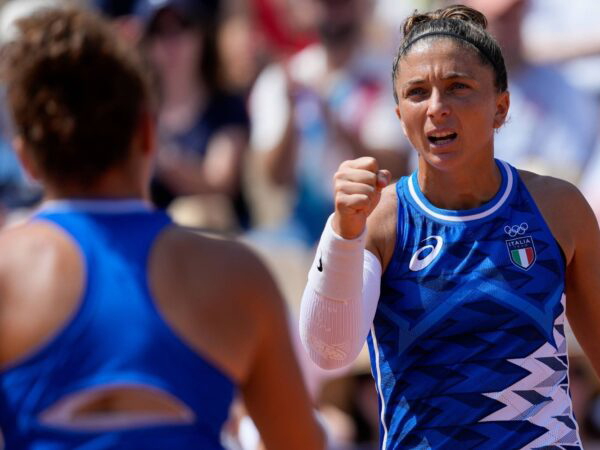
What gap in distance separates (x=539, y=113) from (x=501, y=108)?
10.7 ft

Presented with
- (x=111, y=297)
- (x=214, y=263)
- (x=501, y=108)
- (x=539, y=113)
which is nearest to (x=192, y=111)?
(x=539, y=113)

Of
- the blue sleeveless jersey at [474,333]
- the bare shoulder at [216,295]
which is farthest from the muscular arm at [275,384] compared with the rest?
the blue sleeveless jersey at [474,333]

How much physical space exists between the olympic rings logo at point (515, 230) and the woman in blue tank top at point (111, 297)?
635mm

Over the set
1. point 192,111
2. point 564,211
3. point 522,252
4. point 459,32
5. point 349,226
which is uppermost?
point 459,32

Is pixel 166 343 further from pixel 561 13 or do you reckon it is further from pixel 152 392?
pixel 561 13

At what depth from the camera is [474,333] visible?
117 inches

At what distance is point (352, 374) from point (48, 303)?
3.97 meters

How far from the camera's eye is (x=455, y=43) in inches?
118

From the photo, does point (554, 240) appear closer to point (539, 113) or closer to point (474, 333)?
point (474, 333)

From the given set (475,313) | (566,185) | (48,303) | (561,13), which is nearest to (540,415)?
(475,313)

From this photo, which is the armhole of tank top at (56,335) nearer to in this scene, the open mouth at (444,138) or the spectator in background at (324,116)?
the open mouth at (444,138)

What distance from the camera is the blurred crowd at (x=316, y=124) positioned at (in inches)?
247

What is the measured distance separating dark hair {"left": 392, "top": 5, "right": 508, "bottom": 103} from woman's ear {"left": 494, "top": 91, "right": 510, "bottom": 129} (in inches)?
0.7

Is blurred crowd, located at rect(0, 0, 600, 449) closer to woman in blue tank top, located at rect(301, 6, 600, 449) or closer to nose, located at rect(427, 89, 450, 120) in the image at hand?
woman in blue tank top, located at rect(301, 6, 600, 449)
